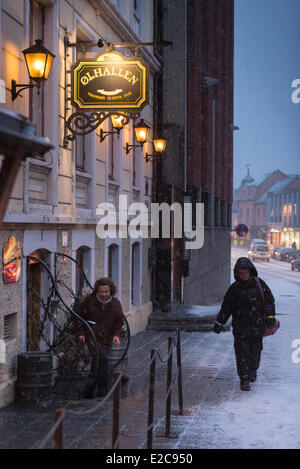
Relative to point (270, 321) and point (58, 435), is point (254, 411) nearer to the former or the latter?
point (270, 321)

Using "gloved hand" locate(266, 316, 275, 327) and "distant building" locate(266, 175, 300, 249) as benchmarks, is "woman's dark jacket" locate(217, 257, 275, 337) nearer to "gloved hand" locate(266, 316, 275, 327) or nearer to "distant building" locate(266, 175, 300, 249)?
"gloved hand" locate(266, 316, 275, 327)

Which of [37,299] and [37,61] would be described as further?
[37,299]

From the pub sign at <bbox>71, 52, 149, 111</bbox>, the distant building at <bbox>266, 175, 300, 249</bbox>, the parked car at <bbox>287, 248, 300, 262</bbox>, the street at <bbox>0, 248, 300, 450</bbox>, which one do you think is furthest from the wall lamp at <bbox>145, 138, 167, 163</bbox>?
the distant building at <bbox>266, 175, 300, 249</bbox>

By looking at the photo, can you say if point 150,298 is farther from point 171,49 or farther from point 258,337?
point 258,337

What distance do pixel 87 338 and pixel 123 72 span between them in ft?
13.3

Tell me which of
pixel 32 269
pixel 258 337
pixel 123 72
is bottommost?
pixel 258 337

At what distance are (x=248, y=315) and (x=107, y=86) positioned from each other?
3.92m

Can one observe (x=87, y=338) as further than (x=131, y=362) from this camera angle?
No

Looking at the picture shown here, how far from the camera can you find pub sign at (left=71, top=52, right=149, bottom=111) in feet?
35.2

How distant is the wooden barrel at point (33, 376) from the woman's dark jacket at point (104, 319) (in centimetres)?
63

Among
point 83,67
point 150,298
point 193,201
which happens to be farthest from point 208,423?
point 193,201

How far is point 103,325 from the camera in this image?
30.3 ft

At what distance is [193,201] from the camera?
2720cm

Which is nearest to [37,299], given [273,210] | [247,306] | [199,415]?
[247,306]
